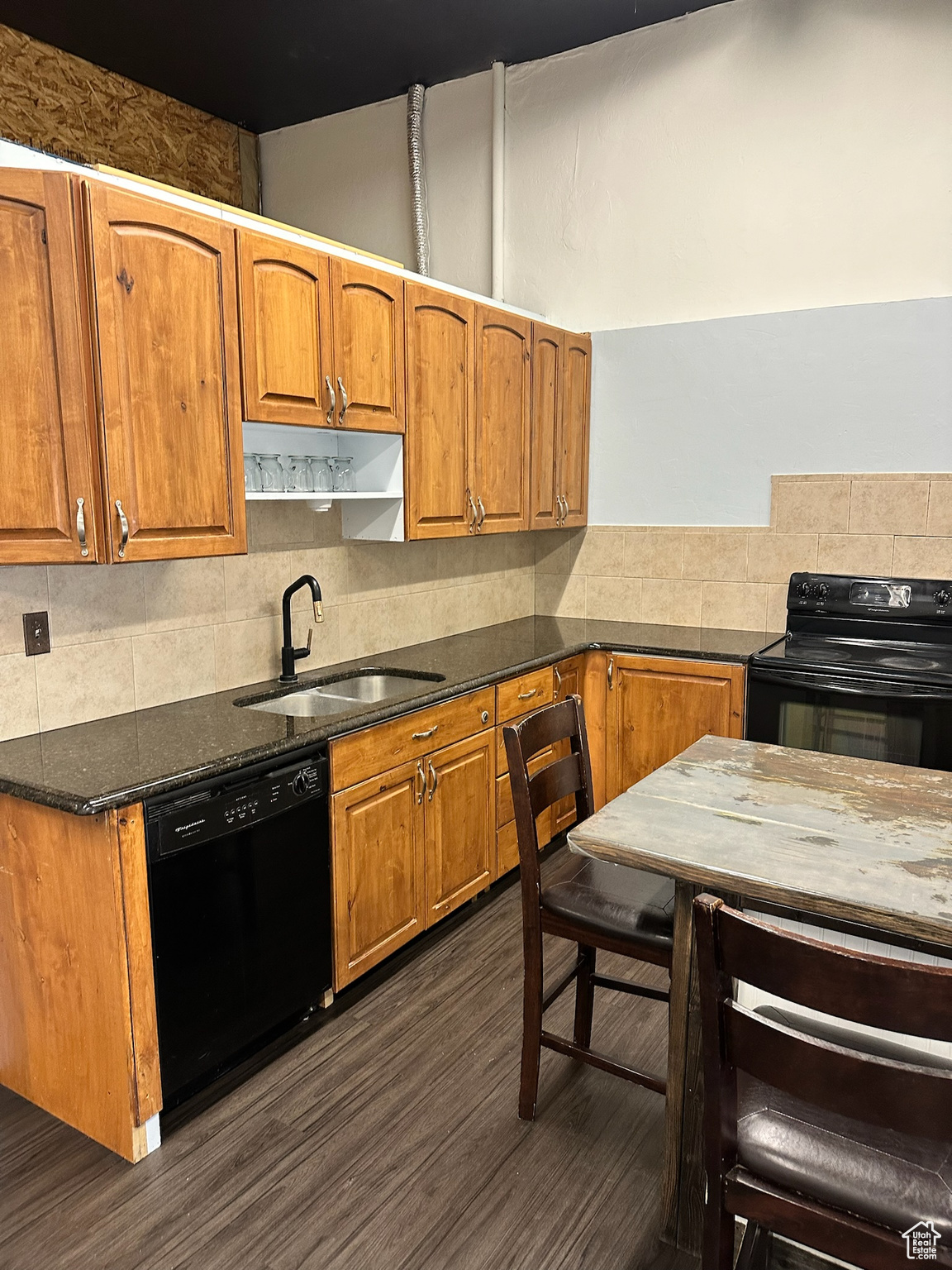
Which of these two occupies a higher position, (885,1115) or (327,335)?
(327,335)

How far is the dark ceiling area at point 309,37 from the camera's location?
3303mm

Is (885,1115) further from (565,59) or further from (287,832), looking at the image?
(565,59)

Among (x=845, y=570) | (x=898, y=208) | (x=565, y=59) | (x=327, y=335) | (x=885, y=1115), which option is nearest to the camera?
(x=885, y=1115)

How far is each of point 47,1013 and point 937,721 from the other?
2795 millimetres

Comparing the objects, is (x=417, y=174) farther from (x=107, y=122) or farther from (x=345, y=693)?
(x=345, y=693)

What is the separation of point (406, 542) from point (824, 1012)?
254cm

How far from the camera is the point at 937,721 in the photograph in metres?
2.99

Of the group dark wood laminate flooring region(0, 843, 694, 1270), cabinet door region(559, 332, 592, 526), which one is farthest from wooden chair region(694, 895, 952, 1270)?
cabinet door region(559, 332, 592, 526)

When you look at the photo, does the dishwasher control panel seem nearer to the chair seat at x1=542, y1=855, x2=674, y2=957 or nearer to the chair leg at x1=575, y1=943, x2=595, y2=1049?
the chair seat at x1=542, y1=855, x2=674, y2=957

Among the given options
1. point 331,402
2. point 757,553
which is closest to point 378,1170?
point 331,402

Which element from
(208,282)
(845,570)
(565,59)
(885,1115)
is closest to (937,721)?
(845,570)

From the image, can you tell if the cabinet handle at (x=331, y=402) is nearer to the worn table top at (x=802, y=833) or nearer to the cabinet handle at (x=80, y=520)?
the cabinet handle at (x=80, y=520)

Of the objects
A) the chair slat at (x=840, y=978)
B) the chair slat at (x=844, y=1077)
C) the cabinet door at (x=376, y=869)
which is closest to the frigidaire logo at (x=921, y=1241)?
the chair slat at (x=844, y=1077)

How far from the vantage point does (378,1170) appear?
201 cm
